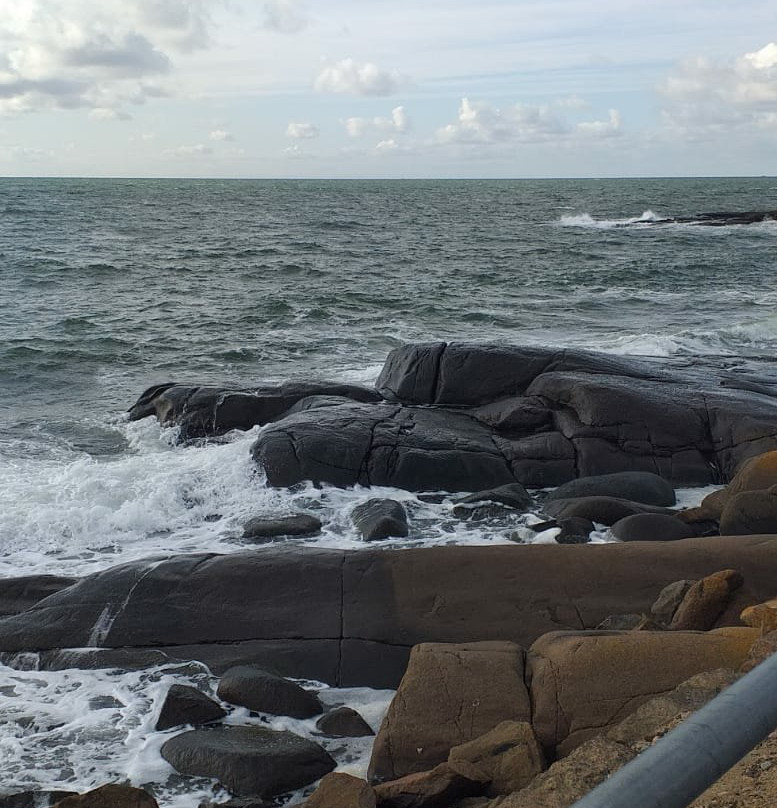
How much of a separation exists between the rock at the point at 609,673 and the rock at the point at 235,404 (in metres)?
7.85

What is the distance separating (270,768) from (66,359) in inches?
636

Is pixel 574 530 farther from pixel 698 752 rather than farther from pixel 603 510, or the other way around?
pixel 698 752

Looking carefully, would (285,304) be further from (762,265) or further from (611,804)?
(611,804)

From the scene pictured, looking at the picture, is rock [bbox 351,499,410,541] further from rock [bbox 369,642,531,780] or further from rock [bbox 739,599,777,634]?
rock [bbox 739,599,777,634]

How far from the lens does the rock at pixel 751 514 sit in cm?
822

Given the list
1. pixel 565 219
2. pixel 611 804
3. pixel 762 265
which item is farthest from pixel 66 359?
pixel 565 219

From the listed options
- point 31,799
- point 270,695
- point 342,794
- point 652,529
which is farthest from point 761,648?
point 652,529

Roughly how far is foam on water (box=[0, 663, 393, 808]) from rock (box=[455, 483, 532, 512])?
380 cm

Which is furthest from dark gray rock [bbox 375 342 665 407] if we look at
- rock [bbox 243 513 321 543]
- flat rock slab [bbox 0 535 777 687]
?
flat rock slab [bbox 0 535 777 687]

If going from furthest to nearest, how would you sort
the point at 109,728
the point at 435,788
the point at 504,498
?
the point at 504,498
the point at 109,728
the point at 435,788

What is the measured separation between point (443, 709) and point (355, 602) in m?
1.95

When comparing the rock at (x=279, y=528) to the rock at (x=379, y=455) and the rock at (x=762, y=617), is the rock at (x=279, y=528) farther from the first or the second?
the rock at (x=762, y=617)

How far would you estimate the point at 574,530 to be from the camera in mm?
8977

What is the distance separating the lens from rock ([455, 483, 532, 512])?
9.87 metres
